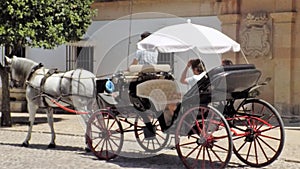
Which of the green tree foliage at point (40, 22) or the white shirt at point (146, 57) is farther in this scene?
the green tree foliage at point (40, 22)

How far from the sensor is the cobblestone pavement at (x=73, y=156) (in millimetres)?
8969

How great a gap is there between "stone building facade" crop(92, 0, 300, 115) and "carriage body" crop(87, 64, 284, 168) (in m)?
5.54

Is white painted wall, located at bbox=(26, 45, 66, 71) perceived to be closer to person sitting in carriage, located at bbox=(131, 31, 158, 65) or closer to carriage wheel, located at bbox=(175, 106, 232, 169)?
person sitting in carriage, located at bbox=(131, 31, 158, 65)

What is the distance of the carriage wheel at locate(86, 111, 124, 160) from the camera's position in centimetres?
938

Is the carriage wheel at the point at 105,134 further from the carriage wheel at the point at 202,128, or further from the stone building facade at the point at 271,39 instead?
the stone building facade at the point at 271,39

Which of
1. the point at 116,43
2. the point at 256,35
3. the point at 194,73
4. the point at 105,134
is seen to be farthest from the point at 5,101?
the point at 194,73

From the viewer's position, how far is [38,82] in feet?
36.2

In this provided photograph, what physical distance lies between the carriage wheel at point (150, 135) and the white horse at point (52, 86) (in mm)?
1119

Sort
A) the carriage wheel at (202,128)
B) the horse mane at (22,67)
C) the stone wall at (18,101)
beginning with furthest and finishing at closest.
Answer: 1. the stone wall at (18,101)
2. the horse mane at (22,67)
3. the carriage wheel at (202,128)

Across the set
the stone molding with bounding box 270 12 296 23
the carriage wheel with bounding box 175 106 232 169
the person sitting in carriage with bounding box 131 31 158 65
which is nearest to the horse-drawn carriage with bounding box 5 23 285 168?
the carriage wheel with bounding box 175 106 232 169

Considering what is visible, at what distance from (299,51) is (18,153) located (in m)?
8.39

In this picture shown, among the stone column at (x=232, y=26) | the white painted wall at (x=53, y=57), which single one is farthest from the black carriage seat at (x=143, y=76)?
the white painted wall at (x=53, y=57)

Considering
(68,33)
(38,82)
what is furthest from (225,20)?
(38,82)

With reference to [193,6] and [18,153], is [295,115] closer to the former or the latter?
[193,6]
